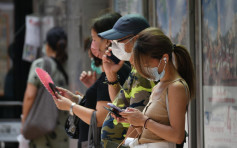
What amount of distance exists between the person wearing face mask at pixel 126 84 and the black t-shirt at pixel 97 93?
232 millimetres

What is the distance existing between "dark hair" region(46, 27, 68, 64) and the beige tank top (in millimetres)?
3703

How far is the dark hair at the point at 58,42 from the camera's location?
6312 millimetres

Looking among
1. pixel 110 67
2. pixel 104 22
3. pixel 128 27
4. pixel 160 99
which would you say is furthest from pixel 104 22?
pixel 160 99

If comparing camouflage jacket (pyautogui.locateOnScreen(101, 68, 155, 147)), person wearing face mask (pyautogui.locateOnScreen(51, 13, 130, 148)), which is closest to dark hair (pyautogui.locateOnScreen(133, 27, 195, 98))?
camouflage jacket (pyautogui.locateOnScreen(101, 68, 155, 147))

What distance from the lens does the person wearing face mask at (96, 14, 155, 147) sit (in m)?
3.08

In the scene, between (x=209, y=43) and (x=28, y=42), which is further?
(x=28, y=42)

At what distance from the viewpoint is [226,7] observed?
336 centimetres

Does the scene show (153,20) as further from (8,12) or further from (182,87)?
(8,12)

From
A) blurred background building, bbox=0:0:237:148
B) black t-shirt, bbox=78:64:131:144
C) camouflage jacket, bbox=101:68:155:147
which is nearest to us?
camouflage jacket, bbox=101:68:155:147

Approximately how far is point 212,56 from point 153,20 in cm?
186

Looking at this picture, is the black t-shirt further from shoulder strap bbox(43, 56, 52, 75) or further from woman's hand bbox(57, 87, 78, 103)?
shoulder strap bbox(43, 56, 52, 75)

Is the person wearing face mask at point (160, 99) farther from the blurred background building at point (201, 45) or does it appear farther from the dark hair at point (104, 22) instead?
the dark hair at point (104, 22)

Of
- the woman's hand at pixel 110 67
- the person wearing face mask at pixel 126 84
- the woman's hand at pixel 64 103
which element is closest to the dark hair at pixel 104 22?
the woman's hand at pixel 110 67

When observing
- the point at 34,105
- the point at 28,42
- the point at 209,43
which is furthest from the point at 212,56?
the point at 28,42
